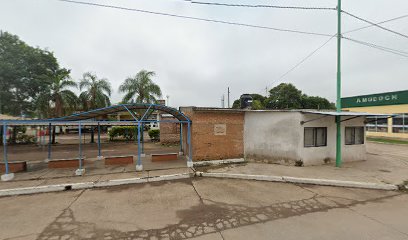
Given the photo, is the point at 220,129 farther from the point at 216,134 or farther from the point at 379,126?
the point at 379,126

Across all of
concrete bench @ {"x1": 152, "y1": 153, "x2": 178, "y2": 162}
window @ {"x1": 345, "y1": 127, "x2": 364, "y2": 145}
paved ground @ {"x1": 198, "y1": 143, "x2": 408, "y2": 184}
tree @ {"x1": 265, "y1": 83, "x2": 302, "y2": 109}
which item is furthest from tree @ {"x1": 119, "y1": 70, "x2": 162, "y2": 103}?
tree @ {"x1": 265, "y1": 83, "x2": 302, "y2": 109}

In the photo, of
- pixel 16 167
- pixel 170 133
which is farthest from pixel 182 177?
pixel 170 133

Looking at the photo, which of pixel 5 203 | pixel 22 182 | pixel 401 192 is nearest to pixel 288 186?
pixel 401 192

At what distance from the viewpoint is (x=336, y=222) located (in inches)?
174

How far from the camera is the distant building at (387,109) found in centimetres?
2123

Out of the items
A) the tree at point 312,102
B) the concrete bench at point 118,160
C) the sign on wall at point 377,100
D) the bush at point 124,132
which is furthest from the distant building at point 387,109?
the bush at point 124,132

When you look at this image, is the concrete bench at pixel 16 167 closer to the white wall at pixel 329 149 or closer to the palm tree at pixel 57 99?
the palm tree at pixel 57 99

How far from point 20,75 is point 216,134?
22.7 m

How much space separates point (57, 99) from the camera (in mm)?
18938

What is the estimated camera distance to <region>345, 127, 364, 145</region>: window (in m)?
10.9

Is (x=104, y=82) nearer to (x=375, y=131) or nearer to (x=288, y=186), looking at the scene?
(x=288, y=186)

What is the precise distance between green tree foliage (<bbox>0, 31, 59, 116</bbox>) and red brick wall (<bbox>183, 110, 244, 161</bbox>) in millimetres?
19830

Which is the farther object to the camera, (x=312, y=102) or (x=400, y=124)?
(x=312, y=102)

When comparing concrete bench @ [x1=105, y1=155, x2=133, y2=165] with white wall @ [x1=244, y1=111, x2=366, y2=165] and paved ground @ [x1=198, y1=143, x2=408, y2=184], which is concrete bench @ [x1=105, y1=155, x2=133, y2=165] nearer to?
paved ground @ [x1=198, y1=143, x2=408, y2=184]
